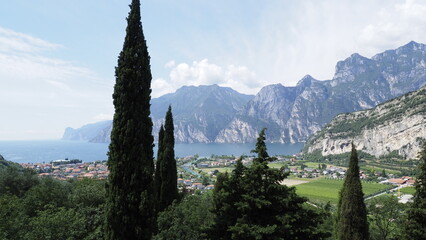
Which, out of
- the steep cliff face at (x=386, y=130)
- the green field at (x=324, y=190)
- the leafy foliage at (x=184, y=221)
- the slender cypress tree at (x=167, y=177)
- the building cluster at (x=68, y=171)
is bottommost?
the green field at (x=324, y=190)

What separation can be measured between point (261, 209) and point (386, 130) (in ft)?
583

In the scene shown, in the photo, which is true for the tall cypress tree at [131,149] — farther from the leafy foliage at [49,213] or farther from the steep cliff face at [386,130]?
the steep cliff face at [386,130]

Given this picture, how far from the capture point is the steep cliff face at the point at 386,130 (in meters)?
133

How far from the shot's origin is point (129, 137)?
9.27 meters

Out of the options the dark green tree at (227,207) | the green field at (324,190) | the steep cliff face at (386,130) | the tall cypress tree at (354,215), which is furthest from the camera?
the steep cliff face at (386,130)

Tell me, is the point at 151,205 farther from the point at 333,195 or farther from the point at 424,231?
the point at 333,195

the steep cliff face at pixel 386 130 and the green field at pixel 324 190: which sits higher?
the steep cliff face at pixel 386 130

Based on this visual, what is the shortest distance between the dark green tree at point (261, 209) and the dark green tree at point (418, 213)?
997 centimetres

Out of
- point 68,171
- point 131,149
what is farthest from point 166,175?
point 68,171

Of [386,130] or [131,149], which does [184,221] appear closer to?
[131,149]

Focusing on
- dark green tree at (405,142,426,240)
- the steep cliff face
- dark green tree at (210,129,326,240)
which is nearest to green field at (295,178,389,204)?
dark green tree at (405,142,426,240)

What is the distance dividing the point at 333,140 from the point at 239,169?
196 meters

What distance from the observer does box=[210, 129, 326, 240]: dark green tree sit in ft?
25.5

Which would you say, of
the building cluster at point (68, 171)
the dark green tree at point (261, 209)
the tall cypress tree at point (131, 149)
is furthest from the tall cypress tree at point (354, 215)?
the building cluster at point (68, 171)
